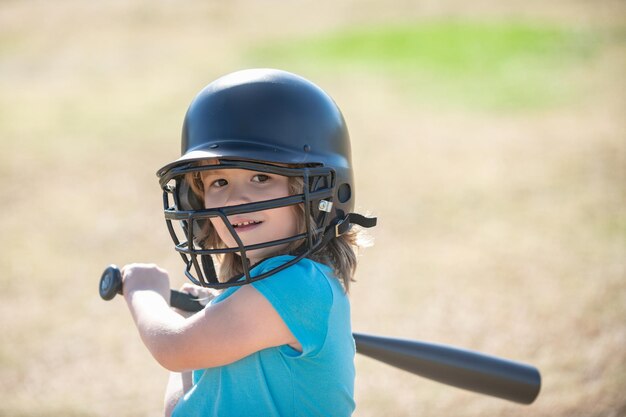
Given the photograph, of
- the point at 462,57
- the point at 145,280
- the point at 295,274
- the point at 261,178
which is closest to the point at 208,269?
the point at 145,280

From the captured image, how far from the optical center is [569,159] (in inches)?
348

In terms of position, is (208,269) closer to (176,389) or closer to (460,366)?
(176,389)

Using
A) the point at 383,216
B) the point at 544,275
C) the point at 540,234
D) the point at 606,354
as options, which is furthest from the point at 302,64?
the point at 606,354

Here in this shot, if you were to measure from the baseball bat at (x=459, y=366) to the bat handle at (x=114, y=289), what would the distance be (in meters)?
0.02

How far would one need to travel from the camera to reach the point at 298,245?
228cm

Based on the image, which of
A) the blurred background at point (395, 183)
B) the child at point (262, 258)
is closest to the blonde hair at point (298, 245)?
the child at point (262, 258)

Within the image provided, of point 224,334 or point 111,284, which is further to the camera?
point 111,284

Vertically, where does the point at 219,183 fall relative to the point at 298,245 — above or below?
above

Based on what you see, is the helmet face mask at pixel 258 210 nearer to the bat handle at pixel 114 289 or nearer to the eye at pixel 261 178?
the eye at pixel 261 178

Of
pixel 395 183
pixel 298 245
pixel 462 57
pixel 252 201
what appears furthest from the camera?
pixel 462 57

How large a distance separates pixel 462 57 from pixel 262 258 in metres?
13.2

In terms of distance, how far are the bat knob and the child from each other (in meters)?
0.03

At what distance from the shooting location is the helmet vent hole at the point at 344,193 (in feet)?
7.97

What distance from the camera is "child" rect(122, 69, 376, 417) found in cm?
197
